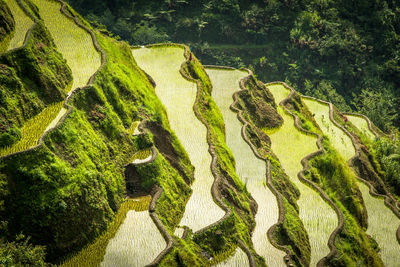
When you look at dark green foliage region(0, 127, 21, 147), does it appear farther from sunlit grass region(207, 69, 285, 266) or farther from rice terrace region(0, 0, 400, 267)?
sunlit grass region(207, 69, 285, 266)

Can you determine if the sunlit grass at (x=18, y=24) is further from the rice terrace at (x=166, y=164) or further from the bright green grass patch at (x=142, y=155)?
the bright green grass patch at (x=142, y=155)

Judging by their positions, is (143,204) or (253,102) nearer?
(143,204)

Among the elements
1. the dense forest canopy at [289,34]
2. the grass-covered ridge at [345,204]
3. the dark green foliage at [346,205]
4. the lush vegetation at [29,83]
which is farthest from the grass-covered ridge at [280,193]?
the dense forest canopy at [289,34]

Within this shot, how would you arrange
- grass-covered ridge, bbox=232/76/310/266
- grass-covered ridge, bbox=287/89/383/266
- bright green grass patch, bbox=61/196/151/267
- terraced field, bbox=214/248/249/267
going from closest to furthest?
bright green grass patch, bbox=61/196/151/267 → terraced field, bbox=214/248/249/267 → grass-covered ridge, bbox=232/76/310/266 → grass-covered ridge, bbox=287/89/383/266

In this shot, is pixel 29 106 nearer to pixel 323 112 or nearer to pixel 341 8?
pixel 323 112

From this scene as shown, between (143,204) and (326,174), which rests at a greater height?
(143,204)

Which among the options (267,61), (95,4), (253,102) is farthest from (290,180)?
(95,4)

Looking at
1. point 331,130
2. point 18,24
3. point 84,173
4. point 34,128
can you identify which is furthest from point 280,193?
point 18,24

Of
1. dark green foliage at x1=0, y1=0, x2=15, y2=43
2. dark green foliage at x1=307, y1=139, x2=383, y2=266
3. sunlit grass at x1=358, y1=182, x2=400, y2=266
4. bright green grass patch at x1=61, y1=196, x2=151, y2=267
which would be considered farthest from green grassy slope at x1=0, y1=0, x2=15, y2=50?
sunlit grass at x1=358, y1=182, x2=400, y2=266
